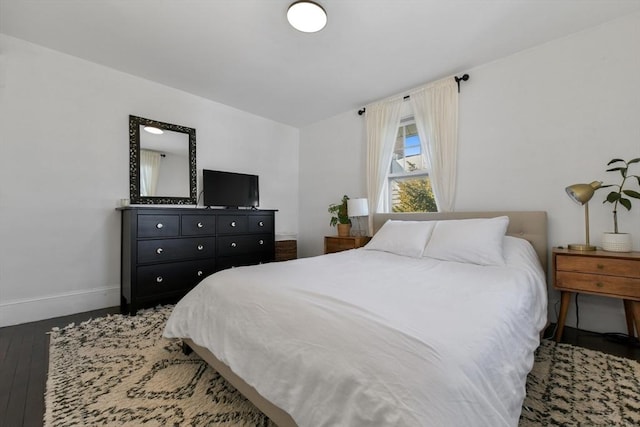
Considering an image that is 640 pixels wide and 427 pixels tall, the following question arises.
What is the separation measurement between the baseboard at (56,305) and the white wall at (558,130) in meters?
3.92

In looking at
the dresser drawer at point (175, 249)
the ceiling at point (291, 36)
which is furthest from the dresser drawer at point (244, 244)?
the ceiling at point (291, 36)

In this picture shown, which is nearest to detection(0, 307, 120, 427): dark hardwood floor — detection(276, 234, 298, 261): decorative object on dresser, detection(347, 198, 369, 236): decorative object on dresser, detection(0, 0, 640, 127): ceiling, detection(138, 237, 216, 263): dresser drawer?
detection(138, 237, 216, 263): dresser drawer

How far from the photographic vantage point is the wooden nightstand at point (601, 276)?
70.9 inches

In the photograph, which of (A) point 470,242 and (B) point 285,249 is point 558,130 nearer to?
(A) point 470,242

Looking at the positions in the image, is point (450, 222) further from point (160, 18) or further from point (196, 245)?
point (160, 18)

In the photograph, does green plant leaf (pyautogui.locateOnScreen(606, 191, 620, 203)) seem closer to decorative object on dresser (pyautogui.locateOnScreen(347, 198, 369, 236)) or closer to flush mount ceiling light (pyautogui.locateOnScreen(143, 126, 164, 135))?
decorative object on dresser (pyautogui.locateOnScreen(347, 198, 369, 236))

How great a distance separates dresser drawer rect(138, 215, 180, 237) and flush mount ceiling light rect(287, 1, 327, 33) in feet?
7.12

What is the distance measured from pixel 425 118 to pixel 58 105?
12.7ft

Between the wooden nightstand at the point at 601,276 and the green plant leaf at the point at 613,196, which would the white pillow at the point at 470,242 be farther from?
the green plant leaf at the point at 613,196

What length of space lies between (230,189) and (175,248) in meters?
1.18

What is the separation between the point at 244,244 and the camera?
11.3ft

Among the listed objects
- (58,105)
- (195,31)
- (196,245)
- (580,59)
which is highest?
(195,31)

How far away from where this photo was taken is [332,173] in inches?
170

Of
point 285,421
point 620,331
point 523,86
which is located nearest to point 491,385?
point 285,421
